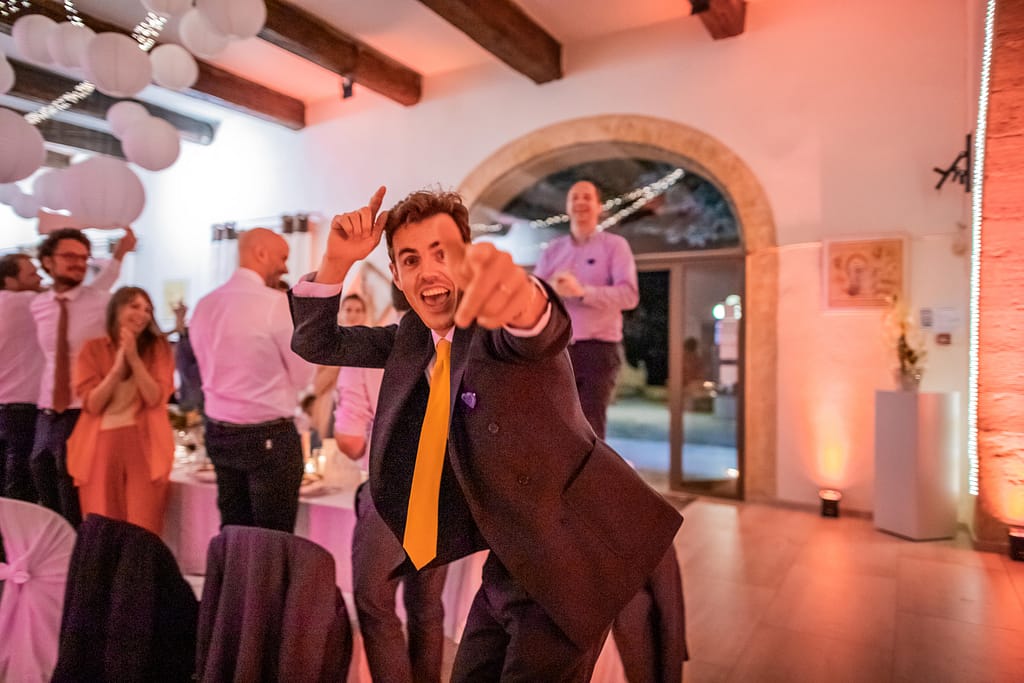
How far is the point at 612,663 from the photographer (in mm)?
1628

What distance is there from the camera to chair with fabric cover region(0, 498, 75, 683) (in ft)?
5.82

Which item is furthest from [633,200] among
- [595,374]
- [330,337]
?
[330,337]

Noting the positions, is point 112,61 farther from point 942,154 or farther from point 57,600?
point 942,154

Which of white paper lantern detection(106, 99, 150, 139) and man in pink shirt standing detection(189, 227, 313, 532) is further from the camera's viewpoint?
white paper lantern detection(106, 99, 150, 139)

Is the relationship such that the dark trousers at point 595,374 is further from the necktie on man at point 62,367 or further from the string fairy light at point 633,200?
the string fairy light at point 633,200

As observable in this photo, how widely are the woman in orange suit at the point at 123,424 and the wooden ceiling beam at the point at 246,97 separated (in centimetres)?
304

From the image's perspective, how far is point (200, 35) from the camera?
3.14 meters

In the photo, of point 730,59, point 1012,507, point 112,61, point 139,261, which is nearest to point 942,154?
point 730,59

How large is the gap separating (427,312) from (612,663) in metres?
1.09

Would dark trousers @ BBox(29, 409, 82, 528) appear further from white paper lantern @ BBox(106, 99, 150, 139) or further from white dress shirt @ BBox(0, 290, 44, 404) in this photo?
white paper lantern @ BBox(106, 99, 150, 139)

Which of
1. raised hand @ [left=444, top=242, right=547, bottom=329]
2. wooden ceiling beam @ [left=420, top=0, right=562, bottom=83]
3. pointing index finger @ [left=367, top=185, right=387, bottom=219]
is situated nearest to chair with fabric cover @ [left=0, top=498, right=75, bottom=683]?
pointing index finger @ [left=367, top=185, right=387, bottom=219]

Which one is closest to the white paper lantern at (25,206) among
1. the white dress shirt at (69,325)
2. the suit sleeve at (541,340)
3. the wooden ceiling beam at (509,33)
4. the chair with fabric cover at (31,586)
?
the white dress shirt at (69,325)

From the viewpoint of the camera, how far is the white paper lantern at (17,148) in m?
2.25

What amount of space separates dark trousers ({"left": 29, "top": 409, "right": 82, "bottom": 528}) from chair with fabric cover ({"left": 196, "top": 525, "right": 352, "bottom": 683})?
1280 mm
